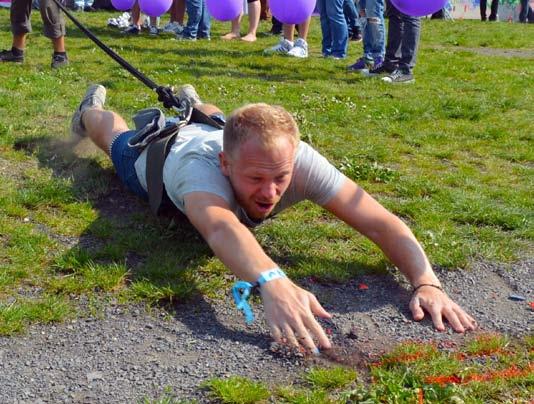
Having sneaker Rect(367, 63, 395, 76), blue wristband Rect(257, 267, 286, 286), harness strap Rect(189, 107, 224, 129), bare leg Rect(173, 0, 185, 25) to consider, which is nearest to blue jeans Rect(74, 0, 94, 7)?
bare leg Rect(173, 0, 185, 25)

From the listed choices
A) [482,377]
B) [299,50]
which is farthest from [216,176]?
[299,50]

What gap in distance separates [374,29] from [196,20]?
3853 millimetres

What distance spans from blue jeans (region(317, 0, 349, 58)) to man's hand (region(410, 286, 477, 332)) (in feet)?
26.0

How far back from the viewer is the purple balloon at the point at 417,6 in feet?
25.8

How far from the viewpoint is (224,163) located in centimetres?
352

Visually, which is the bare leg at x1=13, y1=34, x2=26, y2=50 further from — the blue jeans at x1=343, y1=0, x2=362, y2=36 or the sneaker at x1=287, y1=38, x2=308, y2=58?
the blue jeans at x1=343, y1=0, x2=362, y2=36

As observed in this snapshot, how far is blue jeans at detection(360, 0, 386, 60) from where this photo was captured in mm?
9766

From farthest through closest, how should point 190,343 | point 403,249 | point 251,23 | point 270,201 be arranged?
point 251,23, point 403,249, point 270,201, point 190,343

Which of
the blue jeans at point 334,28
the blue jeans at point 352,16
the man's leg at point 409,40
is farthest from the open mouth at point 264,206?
the blue jeans at point 352,16

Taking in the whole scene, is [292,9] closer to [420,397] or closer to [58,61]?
[58,61]

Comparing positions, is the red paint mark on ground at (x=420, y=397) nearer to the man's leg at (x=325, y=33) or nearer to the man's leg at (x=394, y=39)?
the man's leg at (x=394, y=39)

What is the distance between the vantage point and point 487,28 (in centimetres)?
1820

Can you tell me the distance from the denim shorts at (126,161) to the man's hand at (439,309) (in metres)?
1.82

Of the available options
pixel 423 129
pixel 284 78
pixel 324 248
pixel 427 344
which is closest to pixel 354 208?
pixel 324 248
